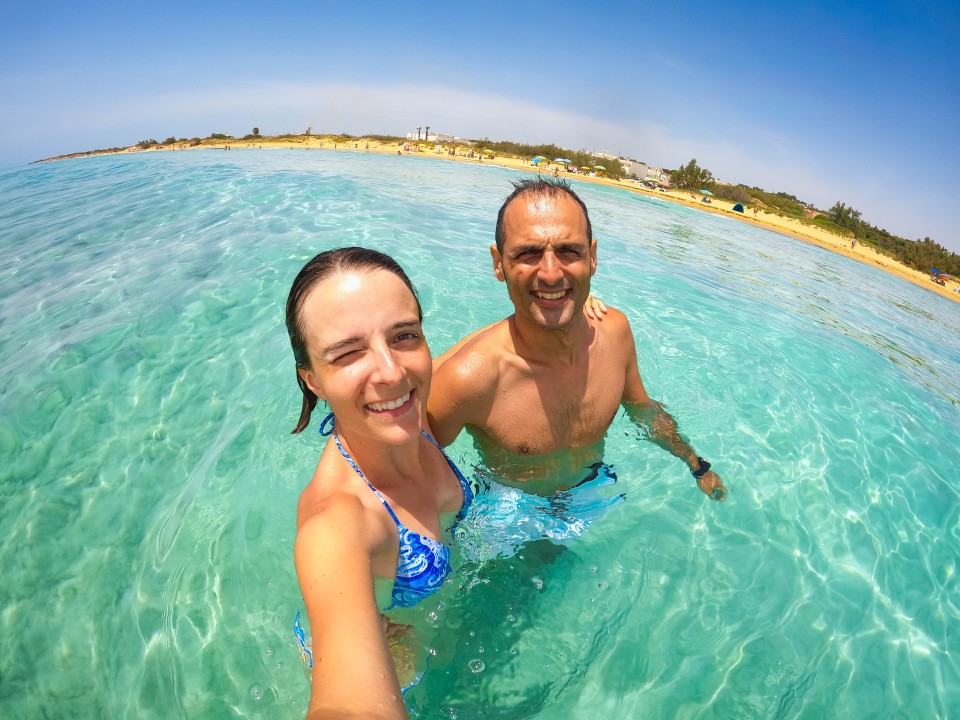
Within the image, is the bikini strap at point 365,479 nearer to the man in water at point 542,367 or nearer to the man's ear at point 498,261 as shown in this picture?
the man in water at point 542,367

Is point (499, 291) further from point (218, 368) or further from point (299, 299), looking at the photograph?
point (299, 299)

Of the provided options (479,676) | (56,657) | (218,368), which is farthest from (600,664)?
(218,368)

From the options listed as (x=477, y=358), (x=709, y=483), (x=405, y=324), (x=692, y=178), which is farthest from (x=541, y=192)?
(x=692, y=178)

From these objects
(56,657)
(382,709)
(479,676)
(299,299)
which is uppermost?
(299,299)

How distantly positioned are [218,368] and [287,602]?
2.55 m

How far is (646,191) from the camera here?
3162cm

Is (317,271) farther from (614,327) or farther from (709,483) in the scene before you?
(709,483)

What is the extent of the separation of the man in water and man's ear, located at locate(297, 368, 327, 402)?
2.38 ft

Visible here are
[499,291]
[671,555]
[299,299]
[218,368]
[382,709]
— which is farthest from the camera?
[499,291]

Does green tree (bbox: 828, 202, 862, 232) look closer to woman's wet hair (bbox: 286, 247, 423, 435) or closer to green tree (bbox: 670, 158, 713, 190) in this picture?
green tree (bbox: 670, 158, 713, 190)

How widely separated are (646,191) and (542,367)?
32732 millimetres

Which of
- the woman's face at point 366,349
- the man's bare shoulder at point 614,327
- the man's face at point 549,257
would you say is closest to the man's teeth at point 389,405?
the woman's face at point 366,349

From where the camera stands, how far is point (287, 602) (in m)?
2.48

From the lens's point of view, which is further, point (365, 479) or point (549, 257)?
point (549, 257)
